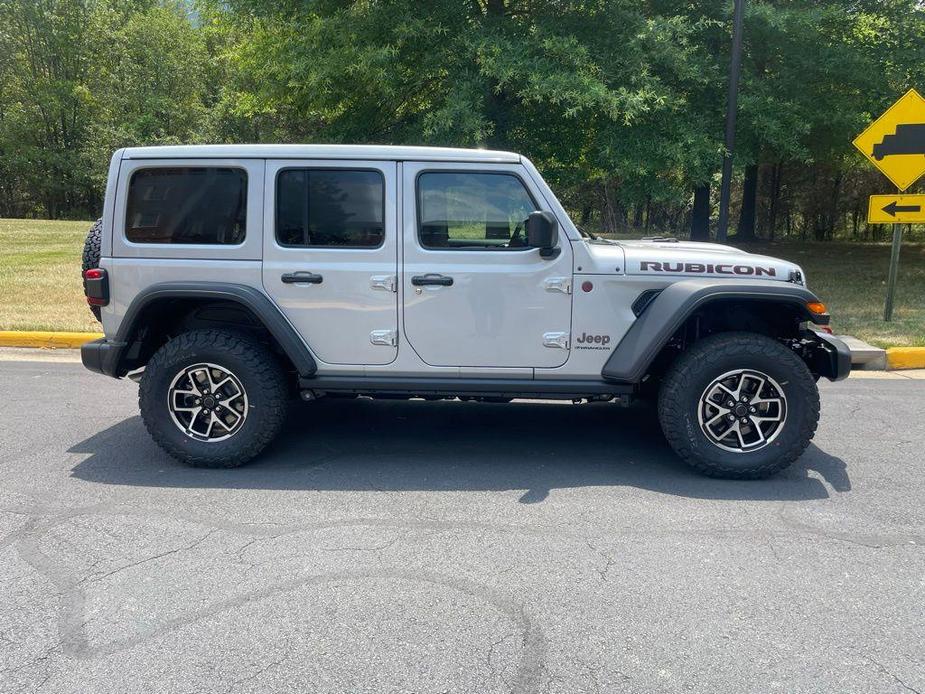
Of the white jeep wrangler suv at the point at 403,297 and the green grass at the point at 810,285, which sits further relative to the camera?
the green grass at the point at 810,285

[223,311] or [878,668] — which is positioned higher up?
[223,311]

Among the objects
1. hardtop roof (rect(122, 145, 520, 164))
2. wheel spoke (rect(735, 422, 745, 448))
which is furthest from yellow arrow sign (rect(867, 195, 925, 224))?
hardtop roof (rect(122, 145, 520, 164))

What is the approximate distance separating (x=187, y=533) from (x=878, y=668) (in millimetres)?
3035

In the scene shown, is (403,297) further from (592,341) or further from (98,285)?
(98,285)

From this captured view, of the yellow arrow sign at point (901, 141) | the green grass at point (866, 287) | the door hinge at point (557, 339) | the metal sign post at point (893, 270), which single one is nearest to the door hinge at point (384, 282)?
the door hinge at point (557, 339)

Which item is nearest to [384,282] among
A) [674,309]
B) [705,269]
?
[674,309]

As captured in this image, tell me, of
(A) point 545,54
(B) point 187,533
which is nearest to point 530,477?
(B) point 187,533

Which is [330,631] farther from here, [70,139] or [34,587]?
[70,139]

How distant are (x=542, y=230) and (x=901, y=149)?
6.57 meters

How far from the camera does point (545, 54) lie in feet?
32.5

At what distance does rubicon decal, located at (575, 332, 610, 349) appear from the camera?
434 cm

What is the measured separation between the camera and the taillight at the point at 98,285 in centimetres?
442

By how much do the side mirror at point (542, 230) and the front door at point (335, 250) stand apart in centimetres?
84

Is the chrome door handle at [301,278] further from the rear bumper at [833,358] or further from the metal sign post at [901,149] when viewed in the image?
the metal sign post at [901,149]
